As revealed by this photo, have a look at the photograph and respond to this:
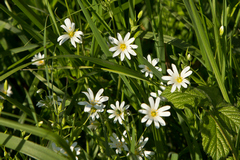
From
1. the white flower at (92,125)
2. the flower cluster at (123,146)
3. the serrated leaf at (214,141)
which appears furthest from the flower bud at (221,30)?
the white flower at (92,125)

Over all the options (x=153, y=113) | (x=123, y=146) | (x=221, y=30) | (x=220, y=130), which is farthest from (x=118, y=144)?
(x=221, y=30)

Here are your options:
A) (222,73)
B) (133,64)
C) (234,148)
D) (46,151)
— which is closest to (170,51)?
(133,64)

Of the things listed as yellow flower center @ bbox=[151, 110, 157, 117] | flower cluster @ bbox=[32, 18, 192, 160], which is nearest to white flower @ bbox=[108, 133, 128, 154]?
flower cluster @ bbox=[32, 18, 192, 160]

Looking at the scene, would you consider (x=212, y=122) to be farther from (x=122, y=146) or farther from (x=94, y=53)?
(x=94, y=53)

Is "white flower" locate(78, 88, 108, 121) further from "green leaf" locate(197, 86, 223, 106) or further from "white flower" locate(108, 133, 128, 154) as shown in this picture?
"green leaf" locate(197, 86, 223, 106)

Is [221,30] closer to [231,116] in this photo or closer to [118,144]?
[231,116]

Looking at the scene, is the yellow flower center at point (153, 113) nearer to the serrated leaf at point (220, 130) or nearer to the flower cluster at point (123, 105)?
the flower cluster at point (123, 105)
